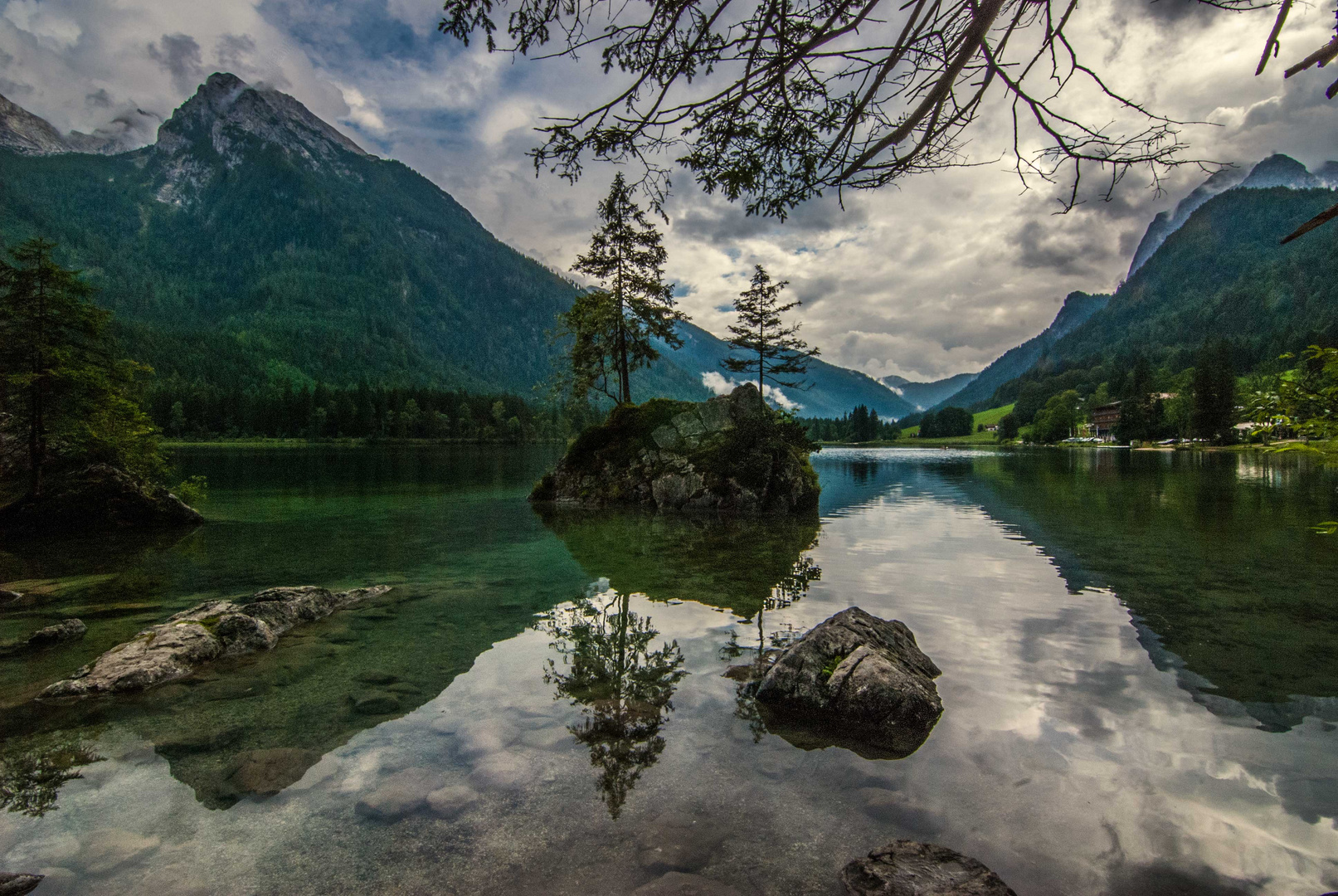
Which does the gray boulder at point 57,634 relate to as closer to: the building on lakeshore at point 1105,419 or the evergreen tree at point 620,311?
the evergreen tree at point 620,311

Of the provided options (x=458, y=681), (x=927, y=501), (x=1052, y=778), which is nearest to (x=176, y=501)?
(x=458, y=681)

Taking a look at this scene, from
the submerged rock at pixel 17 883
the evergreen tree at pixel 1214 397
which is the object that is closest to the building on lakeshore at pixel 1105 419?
the evergreen tree at pixel 1214 397

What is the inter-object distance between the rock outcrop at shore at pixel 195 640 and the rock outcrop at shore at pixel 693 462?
1867 cm

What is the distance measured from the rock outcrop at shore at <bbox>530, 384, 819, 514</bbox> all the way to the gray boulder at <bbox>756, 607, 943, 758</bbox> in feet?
64.7

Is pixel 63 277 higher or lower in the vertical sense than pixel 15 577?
higher

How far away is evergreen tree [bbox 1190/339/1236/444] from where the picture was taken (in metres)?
101

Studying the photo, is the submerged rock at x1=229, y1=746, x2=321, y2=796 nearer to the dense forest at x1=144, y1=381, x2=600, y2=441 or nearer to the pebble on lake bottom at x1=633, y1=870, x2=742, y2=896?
the pebble on lake bottom at x1=633, y1=870, x2=742, y2=896

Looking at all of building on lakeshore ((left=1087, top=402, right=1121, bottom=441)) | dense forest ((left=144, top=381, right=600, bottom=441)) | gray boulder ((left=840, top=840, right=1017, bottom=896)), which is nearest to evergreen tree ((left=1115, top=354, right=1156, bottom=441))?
building on lakeshore ((left=1087, top=402, right=1121, bottom=441))

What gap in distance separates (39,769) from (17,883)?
232 cm

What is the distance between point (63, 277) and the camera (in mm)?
19859

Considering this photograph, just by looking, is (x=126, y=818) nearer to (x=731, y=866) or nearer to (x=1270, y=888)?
(x=731, y=866)

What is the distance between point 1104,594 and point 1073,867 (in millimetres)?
10873

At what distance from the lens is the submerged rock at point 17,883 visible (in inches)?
168

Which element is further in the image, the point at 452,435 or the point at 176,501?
the point at 452,435
